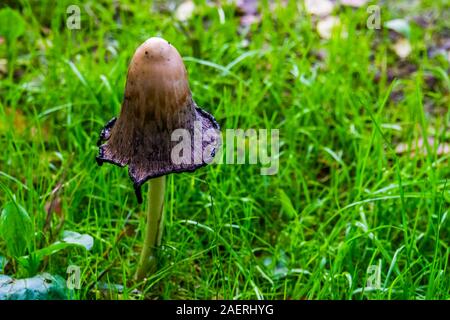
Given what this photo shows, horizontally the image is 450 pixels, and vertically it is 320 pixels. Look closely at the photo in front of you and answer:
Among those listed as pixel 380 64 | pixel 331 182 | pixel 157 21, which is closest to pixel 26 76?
pixel 157 21

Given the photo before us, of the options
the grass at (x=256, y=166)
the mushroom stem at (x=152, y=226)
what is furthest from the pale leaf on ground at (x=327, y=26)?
the mushroom stem at (x=152, y=226)

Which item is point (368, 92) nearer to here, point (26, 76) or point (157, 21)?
point (157, 21)

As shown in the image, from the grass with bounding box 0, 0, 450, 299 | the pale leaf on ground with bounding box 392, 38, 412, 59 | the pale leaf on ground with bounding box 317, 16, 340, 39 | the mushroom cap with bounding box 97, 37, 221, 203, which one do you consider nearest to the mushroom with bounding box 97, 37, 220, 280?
the mushroom cap with bounding box 97, 37, 221, 203

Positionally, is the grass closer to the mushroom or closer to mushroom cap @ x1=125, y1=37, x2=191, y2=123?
→ the mushroom

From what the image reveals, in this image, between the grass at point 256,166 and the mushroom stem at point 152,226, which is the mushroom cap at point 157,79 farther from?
the grass at point 256,166

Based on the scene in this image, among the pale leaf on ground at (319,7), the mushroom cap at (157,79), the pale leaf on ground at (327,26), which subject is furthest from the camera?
the pale leaf on ground at (319,7)

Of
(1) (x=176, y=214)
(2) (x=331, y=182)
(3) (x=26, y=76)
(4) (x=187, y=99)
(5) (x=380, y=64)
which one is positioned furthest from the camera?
(5) (x=380, y=64)

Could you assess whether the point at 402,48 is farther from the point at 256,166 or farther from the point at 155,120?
the point at 155,120
